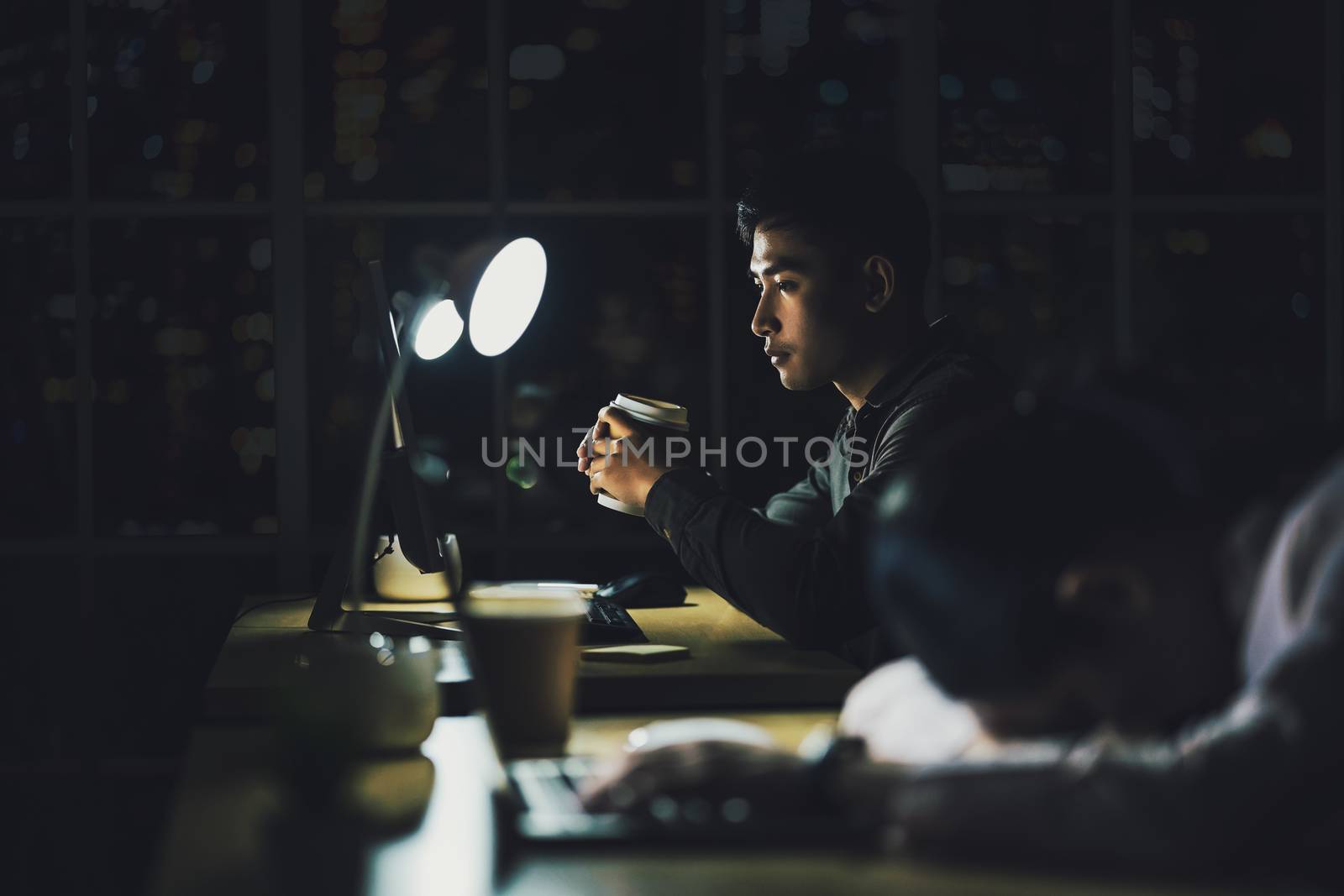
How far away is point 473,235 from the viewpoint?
9.32ft

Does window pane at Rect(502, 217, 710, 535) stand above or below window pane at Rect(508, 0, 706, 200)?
below

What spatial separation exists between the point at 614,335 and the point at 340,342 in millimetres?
615

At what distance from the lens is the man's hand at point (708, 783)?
819mm

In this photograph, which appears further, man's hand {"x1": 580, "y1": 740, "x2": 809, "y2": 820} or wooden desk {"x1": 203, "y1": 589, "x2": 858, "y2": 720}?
wooden desk {"x1": 203, "y1": 589, "x2": 858, "y2": 720}

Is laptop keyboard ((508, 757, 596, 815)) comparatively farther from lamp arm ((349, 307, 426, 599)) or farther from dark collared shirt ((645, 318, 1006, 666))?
dark collared shirt ((645, 318, 1006, 666))

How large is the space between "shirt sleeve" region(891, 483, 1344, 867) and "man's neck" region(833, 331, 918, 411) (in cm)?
148

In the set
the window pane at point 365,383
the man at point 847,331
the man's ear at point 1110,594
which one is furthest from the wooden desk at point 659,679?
the window pane at point 365,383

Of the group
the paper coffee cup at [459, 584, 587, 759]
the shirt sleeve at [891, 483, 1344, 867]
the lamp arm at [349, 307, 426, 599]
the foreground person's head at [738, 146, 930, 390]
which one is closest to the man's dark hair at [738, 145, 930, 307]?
the foreground person's head at [738, 146, 930, 390]

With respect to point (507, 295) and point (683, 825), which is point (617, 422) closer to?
point (507, 295)

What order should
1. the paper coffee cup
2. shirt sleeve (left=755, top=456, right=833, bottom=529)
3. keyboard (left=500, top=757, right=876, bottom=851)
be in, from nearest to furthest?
keyboard (left=500, top=757, right=876, bottom=851)
the paper coffee cup
shirt sleeve (left=755, top=456, right=833, bottom=529)

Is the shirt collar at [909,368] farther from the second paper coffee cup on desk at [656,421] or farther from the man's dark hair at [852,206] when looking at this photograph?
the second paper coffee cup on desk at [656,421]

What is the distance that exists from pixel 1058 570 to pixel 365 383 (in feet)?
8.01

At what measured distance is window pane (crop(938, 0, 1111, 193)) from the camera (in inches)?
114

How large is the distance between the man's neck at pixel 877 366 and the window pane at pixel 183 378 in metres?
1.30
